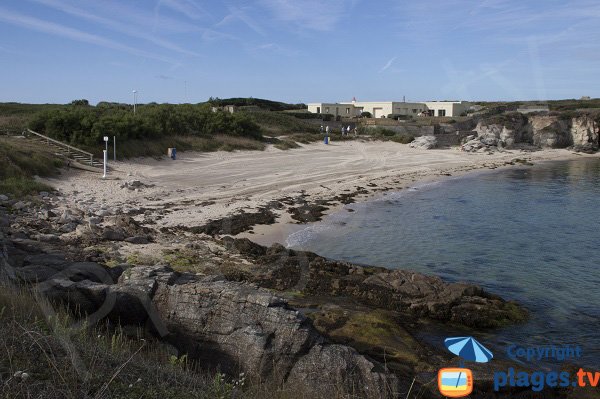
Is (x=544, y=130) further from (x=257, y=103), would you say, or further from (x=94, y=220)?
(x=94, y=220)

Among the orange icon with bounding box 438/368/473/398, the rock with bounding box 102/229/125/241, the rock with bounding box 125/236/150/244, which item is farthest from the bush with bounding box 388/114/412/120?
the orange icon with bounding box 438/368/473/398

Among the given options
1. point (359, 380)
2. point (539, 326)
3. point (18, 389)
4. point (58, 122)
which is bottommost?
point (539, 326)

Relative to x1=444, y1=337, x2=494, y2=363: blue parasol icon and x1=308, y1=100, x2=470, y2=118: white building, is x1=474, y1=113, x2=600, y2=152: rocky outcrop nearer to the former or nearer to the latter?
x1=308, y1=100, x2=470, y2=118: white building

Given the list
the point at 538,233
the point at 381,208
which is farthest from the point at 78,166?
the point at 538,233

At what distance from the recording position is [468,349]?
327 inches

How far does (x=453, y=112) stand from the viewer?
8119 centimetres

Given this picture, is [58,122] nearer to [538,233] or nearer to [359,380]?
[538,233]

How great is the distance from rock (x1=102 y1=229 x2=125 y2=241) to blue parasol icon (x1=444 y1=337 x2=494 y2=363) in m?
8.77

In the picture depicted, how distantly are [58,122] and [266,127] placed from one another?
82.4ft

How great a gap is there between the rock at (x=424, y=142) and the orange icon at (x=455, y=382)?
41.7 metres

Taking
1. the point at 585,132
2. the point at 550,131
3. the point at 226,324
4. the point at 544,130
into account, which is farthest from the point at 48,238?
the point at 585,132

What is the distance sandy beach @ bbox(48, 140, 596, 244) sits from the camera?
712 inches

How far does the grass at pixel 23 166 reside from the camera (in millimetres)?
17406

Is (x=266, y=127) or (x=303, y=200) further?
(x=266, y=127)
